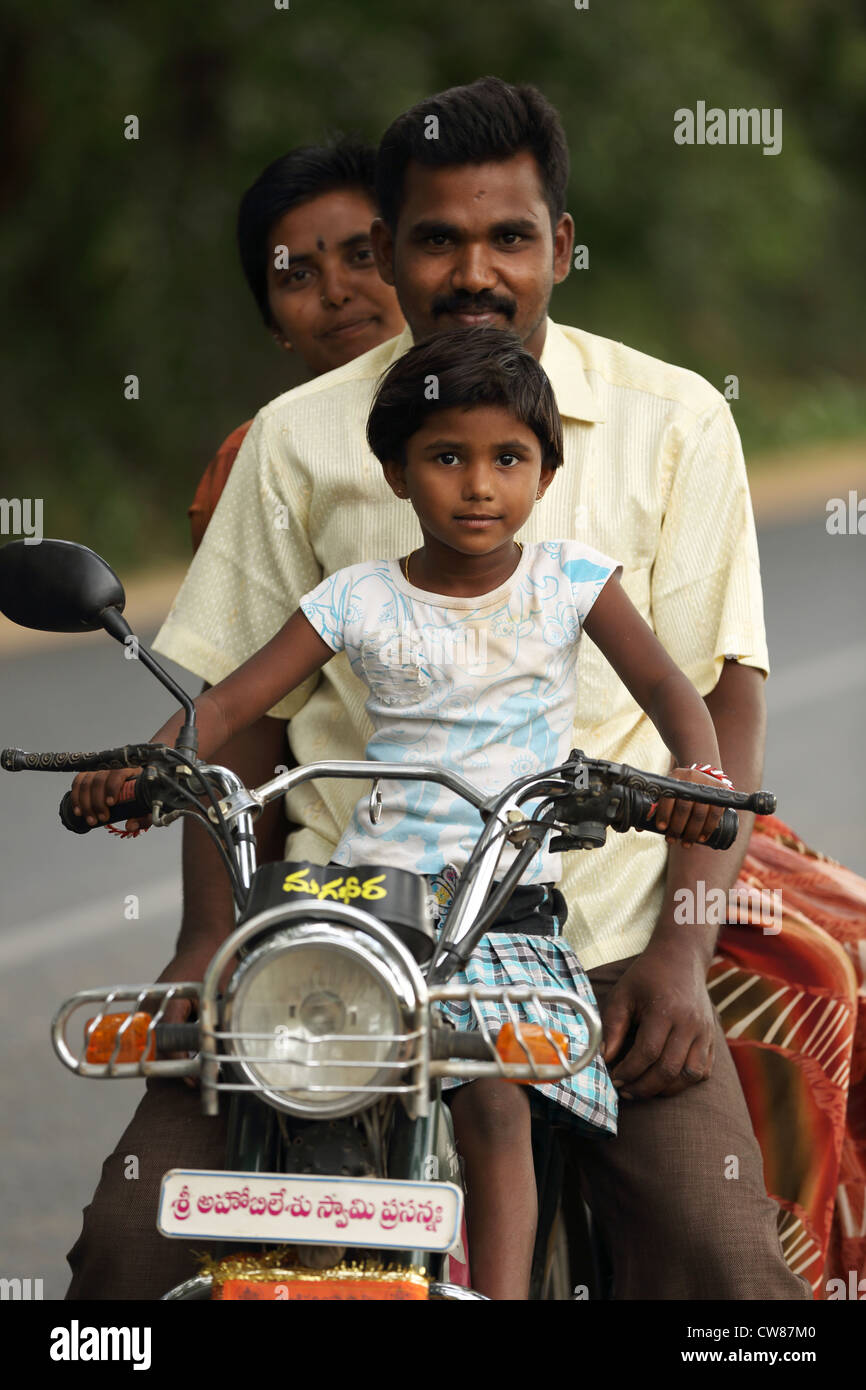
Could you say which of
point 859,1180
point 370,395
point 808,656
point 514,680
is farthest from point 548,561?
point 808,656

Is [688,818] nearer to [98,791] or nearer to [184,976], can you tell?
[98,791]

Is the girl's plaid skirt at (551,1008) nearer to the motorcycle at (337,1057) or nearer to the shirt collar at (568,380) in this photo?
the motorcycle at (337,1057)

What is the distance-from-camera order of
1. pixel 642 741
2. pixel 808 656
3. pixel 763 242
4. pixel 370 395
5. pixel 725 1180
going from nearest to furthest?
pixel 725 1180
pixel 642 741
pixel 370 395
pixel 808 656
pixel 763 242

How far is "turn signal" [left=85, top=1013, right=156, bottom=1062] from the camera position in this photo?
1.65 meters

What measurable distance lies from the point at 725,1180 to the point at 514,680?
26.5 inches

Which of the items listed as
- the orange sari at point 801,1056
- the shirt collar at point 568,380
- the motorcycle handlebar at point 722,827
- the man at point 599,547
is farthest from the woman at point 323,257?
the motorcycle handlebar at point 722,827

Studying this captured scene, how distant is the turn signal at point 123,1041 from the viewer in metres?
1.65

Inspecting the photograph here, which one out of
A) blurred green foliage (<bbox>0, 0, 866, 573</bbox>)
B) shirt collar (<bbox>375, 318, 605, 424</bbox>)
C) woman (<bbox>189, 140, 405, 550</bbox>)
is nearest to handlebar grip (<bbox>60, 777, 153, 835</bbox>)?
shirt collar (<bbox>375, 318, 605, 424</bbox>)

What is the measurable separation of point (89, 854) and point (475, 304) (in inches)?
161

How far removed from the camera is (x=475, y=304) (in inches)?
98.5

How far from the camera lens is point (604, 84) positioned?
1455cm

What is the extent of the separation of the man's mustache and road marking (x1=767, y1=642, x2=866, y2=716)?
5311 millimetres

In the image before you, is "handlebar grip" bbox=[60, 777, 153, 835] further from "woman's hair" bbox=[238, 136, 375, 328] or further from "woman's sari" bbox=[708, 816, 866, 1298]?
"woman's hair" bbox=[238, 136, 375, 328]

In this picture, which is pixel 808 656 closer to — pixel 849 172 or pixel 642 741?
pixel 642 741
